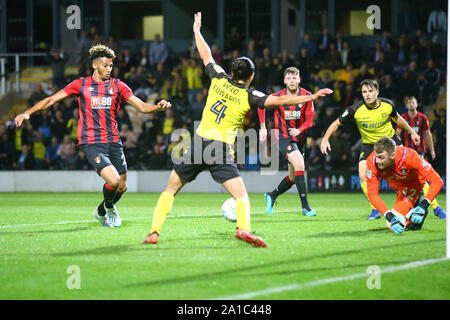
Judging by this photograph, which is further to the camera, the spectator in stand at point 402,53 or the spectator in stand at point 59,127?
the spectator in stand at point 59,127

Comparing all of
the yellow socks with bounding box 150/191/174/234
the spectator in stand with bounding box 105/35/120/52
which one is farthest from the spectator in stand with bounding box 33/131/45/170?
the yellow socks with bounding box 150/191/174/234

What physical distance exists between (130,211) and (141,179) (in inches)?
291

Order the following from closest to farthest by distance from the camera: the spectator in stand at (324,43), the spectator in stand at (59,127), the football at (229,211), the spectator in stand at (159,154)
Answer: the football at (229,211) → the spectator in stand at (159,154) → the spectator in stand at (59,127) → the spectator in stand at (324,43)

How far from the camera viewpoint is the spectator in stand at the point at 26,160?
20.8 metres

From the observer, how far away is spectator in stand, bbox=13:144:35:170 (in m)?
20.8

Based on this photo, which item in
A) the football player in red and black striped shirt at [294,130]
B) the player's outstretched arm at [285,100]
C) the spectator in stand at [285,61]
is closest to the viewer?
the player's outstretched arm at [285,100]

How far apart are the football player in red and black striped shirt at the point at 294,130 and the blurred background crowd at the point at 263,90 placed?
710 cm

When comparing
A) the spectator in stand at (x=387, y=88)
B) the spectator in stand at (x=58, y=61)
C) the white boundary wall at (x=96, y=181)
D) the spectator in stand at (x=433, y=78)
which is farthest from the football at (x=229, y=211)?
the spectator in stand at (x=58, y=61)

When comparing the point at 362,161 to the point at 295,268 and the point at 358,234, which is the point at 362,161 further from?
the point at 295,268

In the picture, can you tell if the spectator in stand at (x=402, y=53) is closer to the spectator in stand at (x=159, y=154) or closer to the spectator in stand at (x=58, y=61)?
the spectator in stand at (x=159, y=154)

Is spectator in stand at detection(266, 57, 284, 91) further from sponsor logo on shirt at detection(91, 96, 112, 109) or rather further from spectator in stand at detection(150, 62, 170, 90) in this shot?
sponsor logo on shirt at detection(91, 96, 112, 109)

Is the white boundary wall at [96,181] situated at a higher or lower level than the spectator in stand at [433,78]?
lower

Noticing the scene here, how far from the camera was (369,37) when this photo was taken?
25562 mm

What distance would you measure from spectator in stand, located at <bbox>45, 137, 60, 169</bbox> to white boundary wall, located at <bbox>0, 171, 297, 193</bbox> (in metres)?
0.29
